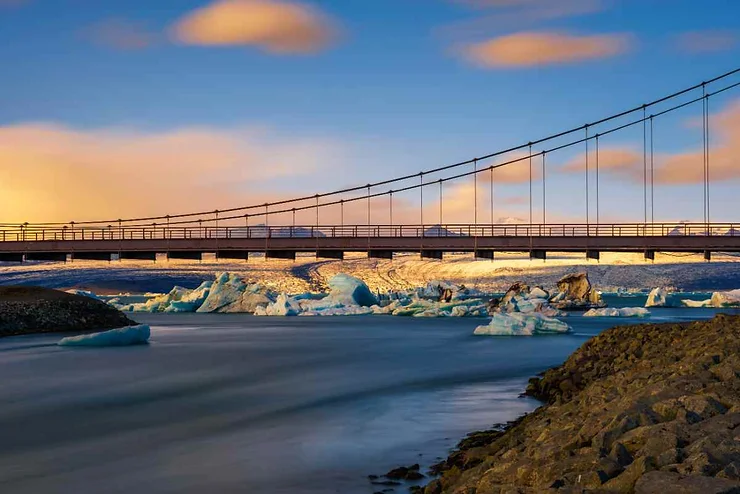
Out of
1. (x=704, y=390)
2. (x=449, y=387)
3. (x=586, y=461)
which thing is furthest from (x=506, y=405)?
(x=586, y=461)

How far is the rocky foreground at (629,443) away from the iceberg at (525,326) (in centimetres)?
2206

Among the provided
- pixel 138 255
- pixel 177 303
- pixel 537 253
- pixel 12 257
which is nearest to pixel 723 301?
pixel 537 253

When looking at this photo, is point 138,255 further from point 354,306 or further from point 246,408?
point 246,408

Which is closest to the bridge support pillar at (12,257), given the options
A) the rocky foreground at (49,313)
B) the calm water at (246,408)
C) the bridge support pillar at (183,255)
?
the bridge support pillar at (183,255)

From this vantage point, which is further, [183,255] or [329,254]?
[183,255]

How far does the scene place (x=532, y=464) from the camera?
860cm

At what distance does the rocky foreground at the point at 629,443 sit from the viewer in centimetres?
721

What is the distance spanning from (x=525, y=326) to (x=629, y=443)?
29.7 m

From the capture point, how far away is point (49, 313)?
40.8m

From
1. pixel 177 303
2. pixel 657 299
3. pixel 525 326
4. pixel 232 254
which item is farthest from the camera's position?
pixel 657 299

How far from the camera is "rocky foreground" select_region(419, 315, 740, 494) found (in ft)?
23.7

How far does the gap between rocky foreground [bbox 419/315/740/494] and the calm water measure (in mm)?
1594

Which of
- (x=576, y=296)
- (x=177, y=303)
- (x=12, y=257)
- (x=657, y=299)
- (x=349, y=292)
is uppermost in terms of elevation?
(x=12, y=257)

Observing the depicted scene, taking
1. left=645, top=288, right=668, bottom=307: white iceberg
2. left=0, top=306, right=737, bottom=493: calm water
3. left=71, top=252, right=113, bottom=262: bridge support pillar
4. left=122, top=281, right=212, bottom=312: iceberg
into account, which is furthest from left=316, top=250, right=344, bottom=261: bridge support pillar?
left=0, top=306, right=737, bottom=493: calm water
